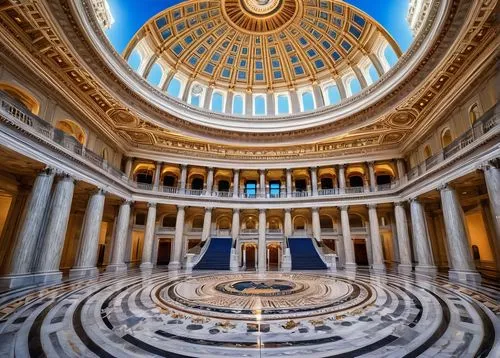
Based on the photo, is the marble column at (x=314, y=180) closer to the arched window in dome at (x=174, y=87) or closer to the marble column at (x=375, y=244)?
the marble column at (x=375, y=244)

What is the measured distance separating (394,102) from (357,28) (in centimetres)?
626

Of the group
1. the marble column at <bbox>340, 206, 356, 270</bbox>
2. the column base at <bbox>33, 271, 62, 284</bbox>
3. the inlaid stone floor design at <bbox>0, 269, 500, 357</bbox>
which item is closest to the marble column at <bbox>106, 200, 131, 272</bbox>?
the column base at <bbox>33, 271, 62, 284</bbox>

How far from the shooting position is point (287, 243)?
16.2 metres

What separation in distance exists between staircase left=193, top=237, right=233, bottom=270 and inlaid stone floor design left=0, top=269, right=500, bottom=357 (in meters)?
7.36

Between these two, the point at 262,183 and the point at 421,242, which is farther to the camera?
the point at 262,183

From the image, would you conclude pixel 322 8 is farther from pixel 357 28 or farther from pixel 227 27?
pixel 227 27

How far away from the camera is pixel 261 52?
19.5m

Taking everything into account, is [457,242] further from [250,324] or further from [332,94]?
[332,94]

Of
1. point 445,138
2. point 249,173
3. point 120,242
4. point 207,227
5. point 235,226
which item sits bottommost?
point 120,242

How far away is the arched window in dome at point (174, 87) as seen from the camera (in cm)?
1773

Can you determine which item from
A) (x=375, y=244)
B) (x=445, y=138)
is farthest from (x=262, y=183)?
(x=445, y=138)

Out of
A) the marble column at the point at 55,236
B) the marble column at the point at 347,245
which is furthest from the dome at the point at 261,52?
the marble column at the point at 347,245

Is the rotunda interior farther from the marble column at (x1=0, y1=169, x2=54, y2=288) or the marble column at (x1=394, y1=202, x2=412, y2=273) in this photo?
Answer: the marble column at (x1=394, y1=202, x2=412, y2=273)

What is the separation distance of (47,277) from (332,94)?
19.7 m
